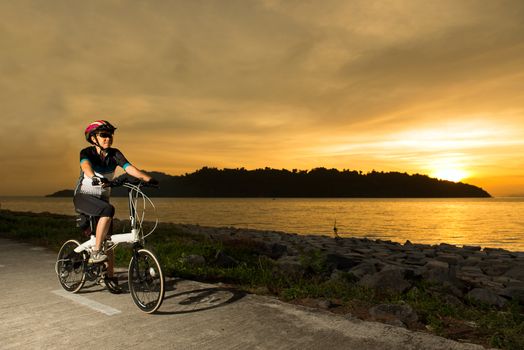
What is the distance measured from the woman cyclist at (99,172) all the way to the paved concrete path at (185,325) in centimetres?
91

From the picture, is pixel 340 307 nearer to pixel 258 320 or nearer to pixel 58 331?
pixel 258 320

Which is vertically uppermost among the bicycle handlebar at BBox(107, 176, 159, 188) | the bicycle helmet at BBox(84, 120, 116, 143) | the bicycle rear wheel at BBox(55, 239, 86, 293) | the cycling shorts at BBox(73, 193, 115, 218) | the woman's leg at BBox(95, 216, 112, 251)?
the bicycle helmet at BBox(84, 120, 116, 143)

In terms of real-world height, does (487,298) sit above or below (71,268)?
below

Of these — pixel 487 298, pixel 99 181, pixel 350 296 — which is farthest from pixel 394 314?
pixel 99 181

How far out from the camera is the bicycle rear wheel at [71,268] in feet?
21.4

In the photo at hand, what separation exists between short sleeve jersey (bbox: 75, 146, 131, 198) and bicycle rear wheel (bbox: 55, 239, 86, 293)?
3.98ft

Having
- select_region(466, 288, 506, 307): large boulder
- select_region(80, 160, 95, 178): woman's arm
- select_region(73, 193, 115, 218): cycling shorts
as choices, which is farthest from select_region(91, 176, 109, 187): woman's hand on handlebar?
select_region(466, 288, 506, 307): large boulder

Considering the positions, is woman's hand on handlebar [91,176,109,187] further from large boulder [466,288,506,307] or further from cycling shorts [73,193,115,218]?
large boulder [466,288,506,307]

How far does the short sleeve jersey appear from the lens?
230 inches

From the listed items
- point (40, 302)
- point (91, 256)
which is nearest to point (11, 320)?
point (40, 302)

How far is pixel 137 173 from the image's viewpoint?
5.58m

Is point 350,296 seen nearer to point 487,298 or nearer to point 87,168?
point 487,298

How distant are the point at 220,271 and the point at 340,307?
3242mm

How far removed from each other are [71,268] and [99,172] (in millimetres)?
1847
